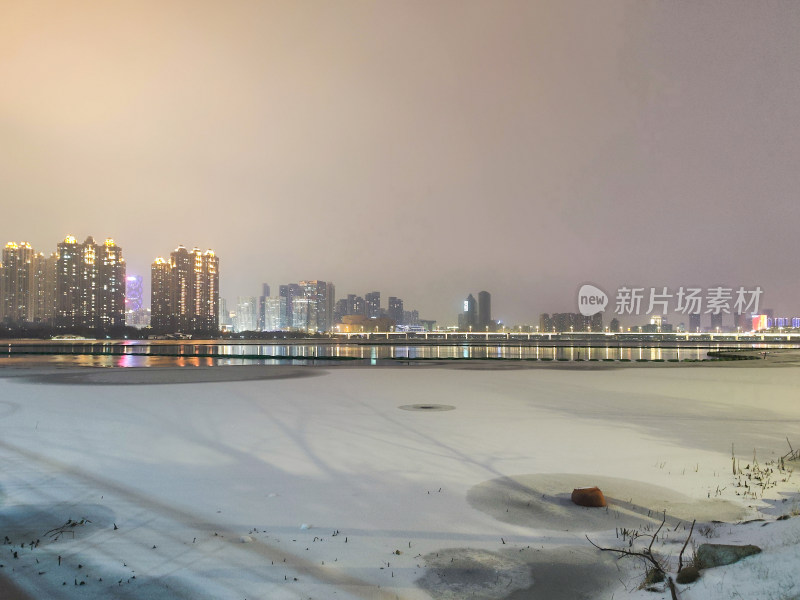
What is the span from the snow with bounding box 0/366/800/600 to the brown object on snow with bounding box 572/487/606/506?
0.22 metres

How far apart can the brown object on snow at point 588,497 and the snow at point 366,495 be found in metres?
0.22

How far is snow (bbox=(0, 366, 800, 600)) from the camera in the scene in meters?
5.85

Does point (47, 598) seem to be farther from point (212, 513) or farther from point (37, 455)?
point (37, 455)

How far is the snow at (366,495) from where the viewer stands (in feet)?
19.2

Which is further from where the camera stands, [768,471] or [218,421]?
[218,421]

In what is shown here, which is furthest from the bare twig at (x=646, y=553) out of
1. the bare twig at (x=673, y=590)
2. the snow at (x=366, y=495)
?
the bare twig at (x=673, y=590)

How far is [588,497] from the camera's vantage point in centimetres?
825

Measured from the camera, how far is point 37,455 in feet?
36.7

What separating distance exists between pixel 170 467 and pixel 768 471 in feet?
37.5

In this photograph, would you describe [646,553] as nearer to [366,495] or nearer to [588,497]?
[588,497]

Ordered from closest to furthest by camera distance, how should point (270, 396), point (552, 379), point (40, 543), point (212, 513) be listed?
1. point (40, 543)
2. point (212, 513)
3. point (270, 396)
4. point (552, 379)

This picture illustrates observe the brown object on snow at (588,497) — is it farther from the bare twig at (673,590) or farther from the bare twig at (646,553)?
the bare twig at (673,590)

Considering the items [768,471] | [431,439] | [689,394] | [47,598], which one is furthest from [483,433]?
[689,394]

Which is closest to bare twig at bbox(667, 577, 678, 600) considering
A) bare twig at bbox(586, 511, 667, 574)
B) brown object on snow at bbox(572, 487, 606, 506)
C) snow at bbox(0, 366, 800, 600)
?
snow at bbox(0, 366, 800, 600)
